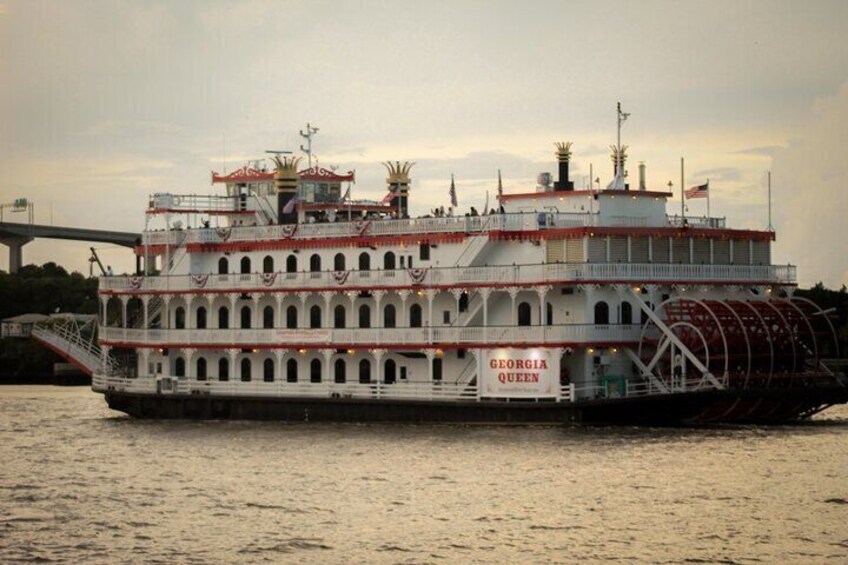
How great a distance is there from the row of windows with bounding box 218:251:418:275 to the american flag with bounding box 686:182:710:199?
8.55 metres

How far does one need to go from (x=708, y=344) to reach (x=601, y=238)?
4.74m

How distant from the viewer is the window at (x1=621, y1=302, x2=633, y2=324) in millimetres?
59469

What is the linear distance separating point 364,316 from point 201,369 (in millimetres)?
6999

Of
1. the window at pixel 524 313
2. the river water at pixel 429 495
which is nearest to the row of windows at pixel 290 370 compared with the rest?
the river water at pixel 429 495

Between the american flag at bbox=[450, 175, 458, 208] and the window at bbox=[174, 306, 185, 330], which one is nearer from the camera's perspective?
the american flag at bbox=[450, 175, 458, 208]

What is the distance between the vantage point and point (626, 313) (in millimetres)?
59594

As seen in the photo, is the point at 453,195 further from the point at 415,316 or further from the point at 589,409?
the point at 589,409

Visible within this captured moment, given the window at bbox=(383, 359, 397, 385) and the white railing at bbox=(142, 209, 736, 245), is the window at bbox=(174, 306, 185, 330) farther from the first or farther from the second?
the window at bbox=(383, 359, 397, 385)

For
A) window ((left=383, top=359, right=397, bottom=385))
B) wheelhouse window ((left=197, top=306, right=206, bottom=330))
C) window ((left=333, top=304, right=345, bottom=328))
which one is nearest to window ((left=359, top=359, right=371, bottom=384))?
window ((left=383, top=359, right=397, bottom=385))

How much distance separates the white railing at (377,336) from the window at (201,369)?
3.56 ft

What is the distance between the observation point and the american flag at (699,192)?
62112 mm

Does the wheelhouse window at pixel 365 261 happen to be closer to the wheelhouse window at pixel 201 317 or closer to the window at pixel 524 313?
the window at pixel 524 313

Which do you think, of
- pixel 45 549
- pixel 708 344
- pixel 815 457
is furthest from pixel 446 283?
pixel 45 549

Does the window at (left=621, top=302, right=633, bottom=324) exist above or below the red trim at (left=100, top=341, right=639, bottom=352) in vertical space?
above
